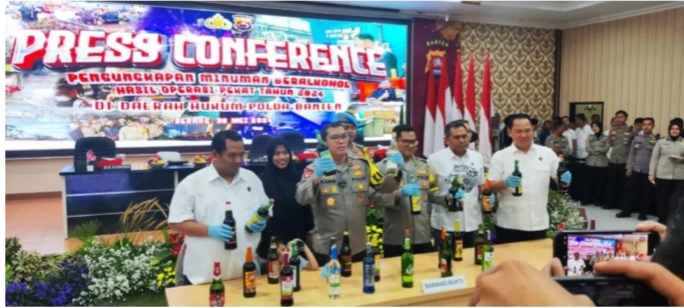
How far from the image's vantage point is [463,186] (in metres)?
3.44

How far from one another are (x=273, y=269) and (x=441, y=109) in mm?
6004

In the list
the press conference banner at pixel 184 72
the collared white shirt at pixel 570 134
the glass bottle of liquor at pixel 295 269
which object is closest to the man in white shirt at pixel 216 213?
the glass bottle of liquor at pixel 295 269

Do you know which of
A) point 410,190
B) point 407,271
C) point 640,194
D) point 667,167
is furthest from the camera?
point 640,194

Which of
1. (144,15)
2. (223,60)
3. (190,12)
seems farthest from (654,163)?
(144,15)

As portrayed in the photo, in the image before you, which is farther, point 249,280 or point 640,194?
point 640,194

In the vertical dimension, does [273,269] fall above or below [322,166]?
below

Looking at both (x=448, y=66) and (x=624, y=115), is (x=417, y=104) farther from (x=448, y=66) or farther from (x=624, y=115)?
(x=624, y=115)

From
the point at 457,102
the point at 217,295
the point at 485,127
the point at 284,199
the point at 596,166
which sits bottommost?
the point at 217,295

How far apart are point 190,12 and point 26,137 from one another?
2865 millimetres

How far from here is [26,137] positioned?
22.1ft

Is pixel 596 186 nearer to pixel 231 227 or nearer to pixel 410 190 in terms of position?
pixel 410 190

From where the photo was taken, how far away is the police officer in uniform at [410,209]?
3160 millimetres

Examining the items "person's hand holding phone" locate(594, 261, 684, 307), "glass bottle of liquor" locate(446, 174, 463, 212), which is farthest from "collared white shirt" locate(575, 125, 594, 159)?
"person's hand holding phone" locate(594, 261, 684, 307)

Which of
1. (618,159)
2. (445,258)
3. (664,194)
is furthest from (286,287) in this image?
(618,159)
